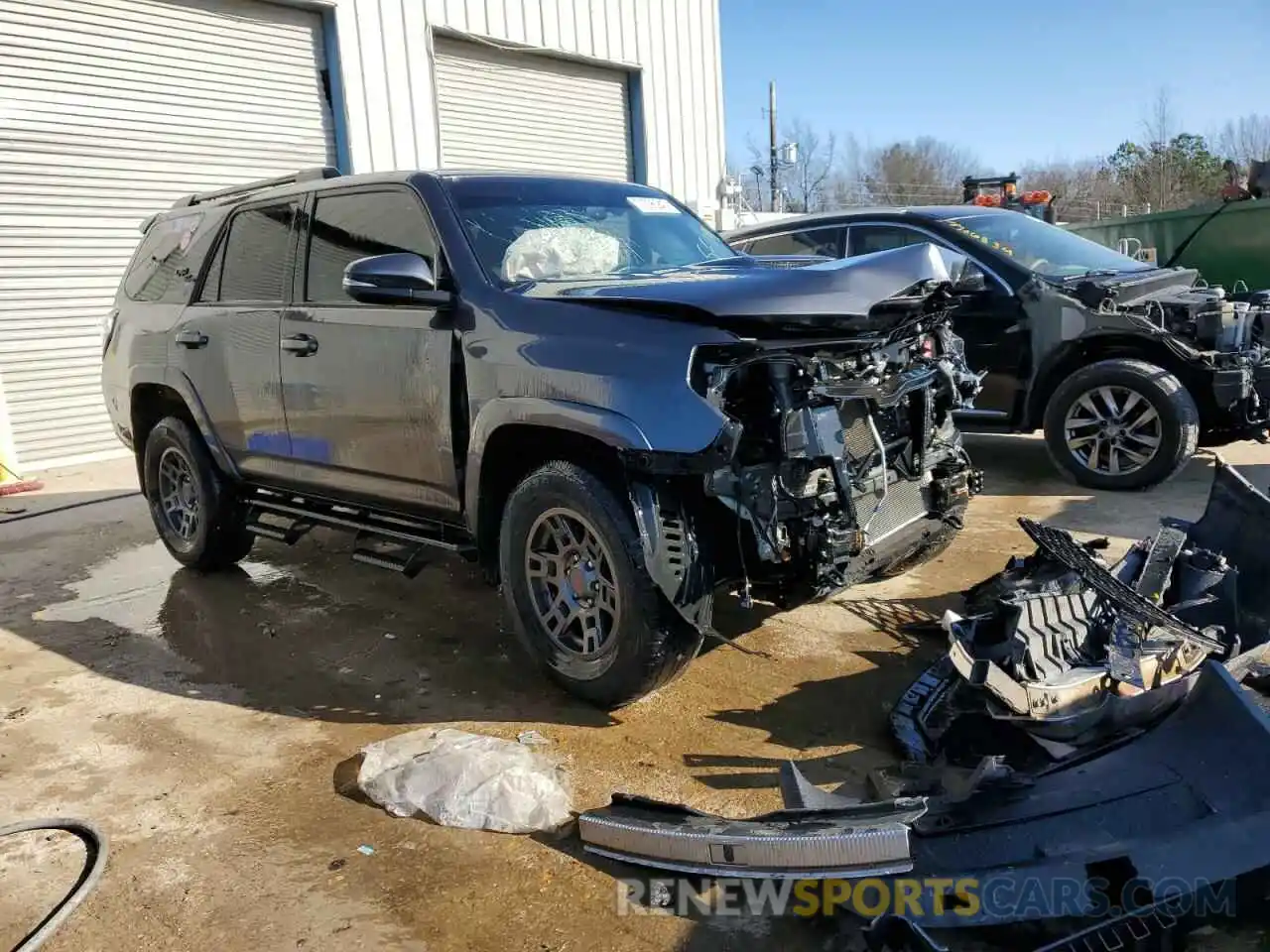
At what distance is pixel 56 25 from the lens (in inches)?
372

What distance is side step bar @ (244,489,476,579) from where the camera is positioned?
4.20m

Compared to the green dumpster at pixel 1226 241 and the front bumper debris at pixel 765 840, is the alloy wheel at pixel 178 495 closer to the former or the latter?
the front bumper debris at pixel 765 840

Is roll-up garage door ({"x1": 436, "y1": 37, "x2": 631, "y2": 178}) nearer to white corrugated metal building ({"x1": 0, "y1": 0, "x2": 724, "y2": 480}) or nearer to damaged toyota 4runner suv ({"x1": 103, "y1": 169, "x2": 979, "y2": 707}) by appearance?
white corrugated metal building ({"x1": 0, "y1": 0, "x2": 724, "y2": 480})

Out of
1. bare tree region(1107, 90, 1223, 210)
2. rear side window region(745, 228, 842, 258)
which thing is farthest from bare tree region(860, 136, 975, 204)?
rear side window region(745, 228, 842, 258)

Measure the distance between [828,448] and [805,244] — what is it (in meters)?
4.66

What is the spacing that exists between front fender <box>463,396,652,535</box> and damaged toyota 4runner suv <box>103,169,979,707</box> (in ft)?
0.04

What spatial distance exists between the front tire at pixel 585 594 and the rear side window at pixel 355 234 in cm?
111

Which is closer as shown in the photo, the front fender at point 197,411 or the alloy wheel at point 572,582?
the alloy wheel at point 572,582

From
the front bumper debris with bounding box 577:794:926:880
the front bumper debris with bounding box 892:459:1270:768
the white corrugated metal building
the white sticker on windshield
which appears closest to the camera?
the front bumper debris with bounding box 577:794:926:880

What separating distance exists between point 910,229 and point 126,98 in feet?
26.2

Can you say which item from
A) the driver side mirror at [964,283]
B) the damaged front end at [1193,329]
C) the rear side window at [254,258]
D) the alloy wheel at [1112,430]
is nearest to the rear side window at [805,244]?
the damaged front end at [1193,329]

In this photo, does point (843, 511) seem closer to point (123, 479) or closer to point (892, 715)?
point (892, 715)

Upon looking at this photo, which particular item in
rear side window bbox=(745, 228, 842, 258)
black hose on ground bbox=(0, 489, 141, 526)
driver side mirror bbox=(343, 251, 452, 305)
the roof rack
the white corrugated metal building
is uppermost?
the white corrugated metal building

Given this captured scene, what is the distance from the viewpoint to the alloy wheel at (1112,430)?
617 centimetres
